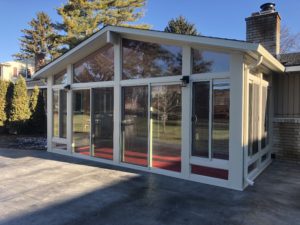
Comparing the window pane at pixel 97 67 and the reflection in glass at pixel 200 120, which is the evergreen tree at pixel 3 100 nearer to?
the window pane at pixel 97 67

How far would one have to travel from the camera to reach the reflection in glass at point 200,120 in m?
5.61

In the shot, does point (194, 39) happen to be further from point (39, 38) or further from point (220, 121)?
point (39, 38)

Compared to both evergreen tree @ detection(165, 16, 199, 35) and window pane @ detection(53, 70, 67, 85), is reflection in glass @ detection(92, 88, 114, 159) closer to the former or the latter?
window pane @ detection(53, 70, 67, 85)

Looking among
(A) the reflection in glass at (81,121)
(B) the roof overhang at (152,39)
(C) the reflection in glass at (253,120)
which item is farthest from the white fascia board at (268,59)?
(A) the reflection in glass at (81,121)

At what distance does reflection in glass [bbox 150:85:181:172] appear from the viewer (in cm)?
614

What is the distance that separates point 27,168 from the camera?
275 inches

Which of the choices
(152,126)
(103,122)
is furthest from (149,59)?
(103,122)

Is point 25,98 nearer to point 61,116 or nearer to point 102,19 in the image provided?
point 61,116

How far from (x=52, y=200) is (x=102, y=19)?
1964 centimetres

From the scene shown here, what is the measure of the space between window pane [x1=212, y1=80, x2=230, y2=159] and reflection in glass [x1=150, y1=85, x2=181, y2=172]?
87 centimetres

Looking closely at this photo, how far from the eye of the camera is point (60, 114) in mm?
8969

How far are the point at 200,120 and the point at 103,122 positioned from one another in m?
3.11

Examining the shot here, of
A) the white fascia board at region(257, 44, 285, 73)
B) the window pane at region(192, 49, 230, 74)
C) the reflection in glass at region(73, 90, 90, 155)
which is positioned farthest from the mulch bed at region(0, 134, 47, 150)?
the white fascia board at region(257, 44, 285, 73)

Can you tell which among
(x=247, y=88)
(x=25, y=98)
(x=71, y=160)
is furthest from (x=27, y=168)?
(x=25, y=98)
